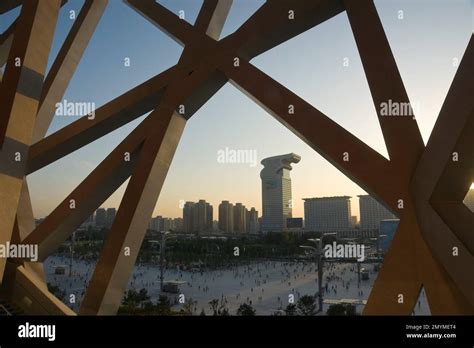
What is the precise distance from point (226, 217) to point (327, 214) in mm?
14325

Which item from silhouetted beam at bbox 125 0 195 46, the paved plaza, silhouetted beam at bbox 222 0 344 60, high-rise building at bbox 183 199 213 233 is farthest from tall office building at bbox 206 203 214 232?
silhouetted beam at bbox 222 0 344 60

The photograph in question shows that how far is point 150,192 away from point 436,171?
14.0 ft

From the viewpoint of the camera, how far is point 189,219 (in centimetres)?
4072

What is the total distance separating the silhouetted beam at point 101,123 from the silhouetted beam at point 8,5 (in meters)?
5.28

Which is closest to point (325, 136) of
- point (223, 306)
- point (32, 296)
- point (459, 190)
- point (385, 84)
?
point (385, 84)

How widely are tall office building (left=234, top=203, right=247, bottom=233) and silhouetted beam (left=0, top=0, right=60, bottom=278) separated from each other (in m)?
38.0

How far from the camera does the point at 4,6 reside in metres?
9.73

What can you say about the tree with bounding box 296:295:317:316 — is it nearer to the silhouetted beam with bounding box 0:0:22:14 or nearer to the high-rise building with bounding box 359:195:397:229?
the high-rise building with bounding box 359:195:397:229

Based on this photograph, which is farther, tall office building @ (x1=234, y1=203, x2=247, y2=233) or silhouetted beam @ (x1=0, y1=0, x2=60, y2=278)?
tall office building @ (x1=234, y1=203, x2=247, y2=233)

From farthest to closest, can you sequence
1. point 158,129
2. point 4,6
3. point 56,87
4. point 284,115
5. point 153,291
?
point 153,291, point 4,6, point 56,87, point 158,129, point 284,115

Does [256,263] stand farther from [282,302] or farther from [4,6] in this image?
[4,6]

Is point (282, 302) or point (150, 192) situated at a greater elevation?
point (150, 192)

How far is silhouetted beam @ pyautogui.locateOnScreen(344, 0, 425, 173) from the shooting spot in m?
4.02
